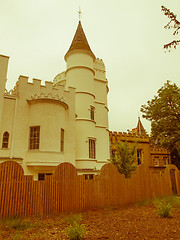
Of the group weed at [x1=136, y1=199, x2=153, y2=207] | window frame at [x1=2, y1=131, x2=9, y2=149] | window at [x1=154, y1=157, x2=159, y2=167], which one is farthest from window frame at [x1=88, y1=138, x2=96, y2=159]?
window at [x1=154, y1=157, x2=159, y2=167]

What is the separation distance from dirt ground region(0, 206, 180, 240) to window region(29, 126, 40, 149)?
6880 millimetres

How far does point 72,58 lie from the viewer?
19828mm

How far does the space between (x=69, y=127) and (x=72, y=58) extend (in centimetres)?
823

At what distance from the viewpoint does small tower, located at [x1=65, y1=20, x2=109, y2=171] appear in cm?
1717

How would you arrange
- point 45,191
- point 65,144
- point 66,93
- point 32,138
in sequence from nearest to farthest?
point 45,191, point 32,138, point 65,144, point 66,93

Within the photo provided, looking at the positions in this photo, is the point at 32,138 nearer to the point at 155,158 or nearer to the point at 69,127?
the point at 69,127

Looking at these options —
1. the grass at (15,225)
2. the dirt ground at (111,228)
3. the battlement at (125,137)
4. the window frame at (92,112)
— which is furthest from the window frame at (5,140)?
the battlement at (125,137)

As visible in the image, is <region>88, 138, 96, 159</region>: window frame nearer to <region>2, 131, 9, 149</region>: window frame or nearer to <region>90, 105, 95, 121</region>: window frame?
<region>90, 105, 95, 121</region>: window frame

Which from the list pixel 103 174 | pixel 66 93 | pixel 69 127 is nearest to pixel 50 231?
pixel 103 174

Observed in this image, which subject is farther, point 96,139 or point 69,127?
point 96,139

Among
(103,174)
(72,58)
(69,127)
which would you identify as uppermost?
(72,58)

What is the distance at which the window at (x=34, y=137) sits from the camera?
13.6 meters

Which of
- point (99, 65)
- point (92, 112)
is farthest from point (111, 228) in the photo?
point (99, 65)

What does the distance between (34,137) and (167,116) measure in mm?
17327
